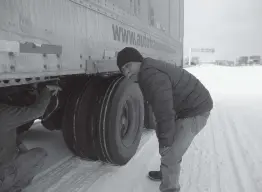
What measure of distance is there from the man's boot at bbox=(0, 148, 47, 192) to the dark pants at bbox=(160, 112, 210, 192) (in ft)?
3.76

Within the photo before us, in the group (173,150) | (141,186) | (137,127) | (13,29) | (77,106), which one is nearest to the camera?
→ (13,29)

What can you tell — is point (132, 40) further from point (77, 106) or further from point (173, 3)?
point (173, 3)

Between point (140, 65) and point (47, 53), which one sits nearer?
point (47, 53)

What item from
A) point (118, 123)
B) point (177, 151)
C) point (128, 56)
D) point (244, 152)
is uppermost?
point (128, 56)

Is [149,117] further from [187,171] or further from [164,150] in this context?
[164,150]

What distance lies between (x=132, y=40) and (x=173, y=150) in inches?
61.0

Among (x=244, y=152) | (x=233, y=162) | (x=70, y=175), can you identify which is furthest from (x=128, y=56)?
(x=244, y=152)

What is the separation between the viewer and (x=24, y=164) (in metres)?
2.57

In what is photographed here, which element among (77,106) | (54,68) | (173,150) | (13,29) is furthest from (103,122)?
(13,29)

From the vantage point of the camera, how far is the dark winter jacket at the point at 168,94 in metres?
2.53

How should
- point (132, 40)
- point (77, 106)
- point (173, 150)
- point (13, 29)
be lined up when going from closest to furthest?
point (13, 29), point (173, 150), point (77, 106), point (132, 40)

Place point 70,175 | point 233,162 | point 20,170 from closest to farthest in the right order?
point 20,170 → point 70,175 → point 233,162

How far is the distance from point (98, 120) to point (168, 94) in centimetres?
103

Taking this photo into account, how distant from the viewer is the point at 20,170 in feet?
8.34
